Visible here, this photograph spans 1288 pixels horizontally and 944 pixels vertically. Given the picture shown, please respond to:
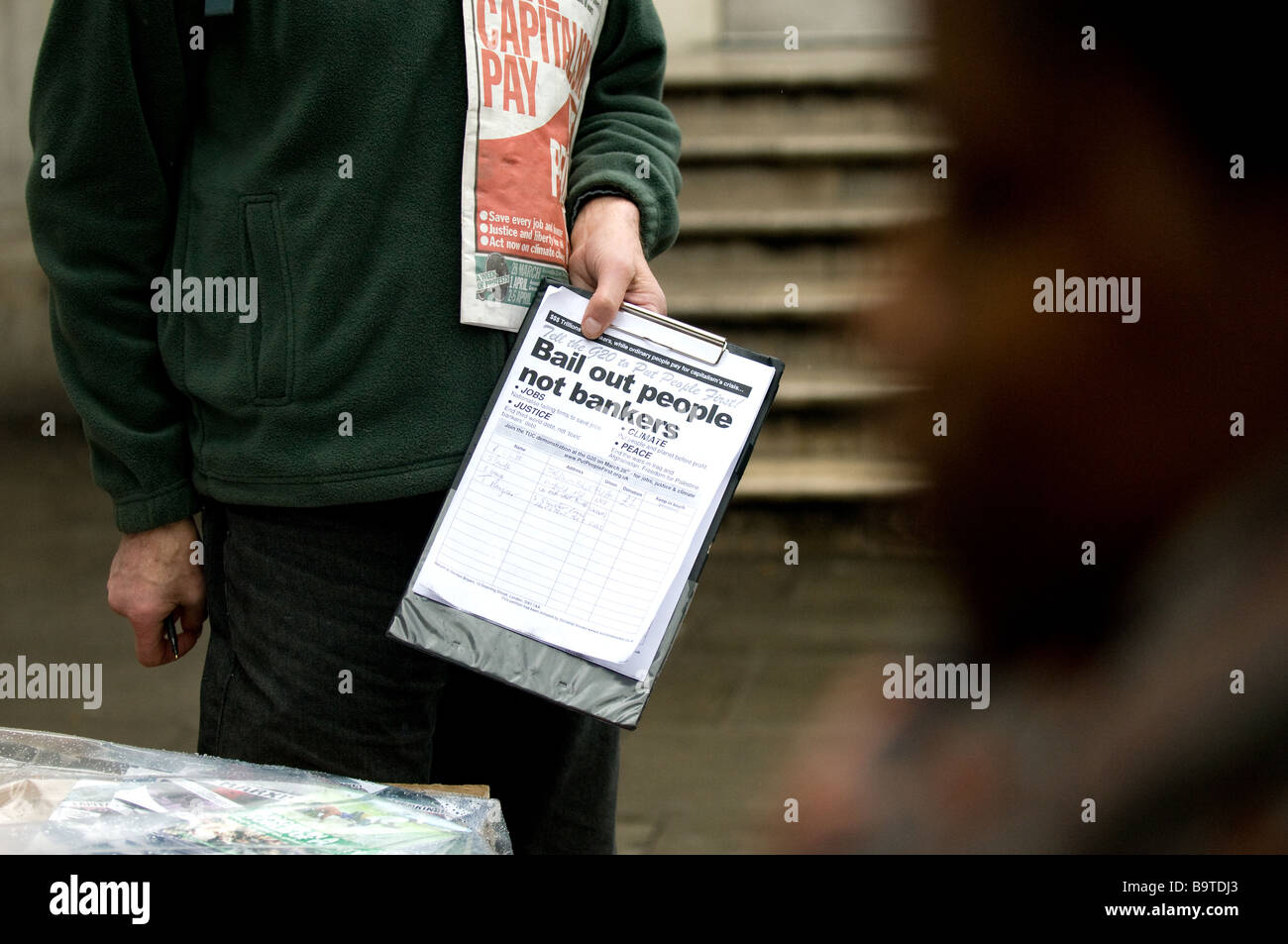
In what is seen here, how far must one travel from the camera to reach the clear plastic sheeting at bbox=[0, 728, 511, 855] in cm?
90

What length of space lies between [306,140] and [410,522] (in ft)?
1.27

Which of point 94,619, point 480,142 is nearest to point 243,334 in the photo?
point 480,142

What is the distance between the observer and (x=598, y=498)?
3.72 feet

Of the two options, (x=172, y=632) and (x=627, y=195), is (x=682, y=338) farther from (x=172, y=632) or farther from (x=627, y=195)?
(x=172, y=632)

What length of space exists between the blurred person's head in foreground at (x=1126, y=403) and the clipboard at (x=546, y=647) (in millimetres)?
240

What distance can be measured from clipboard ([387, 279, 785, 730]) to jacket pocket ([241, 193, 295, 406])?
221 mm

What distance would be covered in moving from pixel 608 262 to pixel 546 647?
15.6 inches

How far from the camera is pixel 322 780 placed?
40.5 inches

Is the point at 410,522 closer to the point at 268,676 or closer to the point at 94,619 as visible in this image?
the point at 268,676

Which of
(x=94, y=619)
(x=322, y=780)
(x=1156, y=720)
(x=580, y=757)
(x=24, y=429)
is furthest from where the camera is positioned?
(x=24, y=429)
